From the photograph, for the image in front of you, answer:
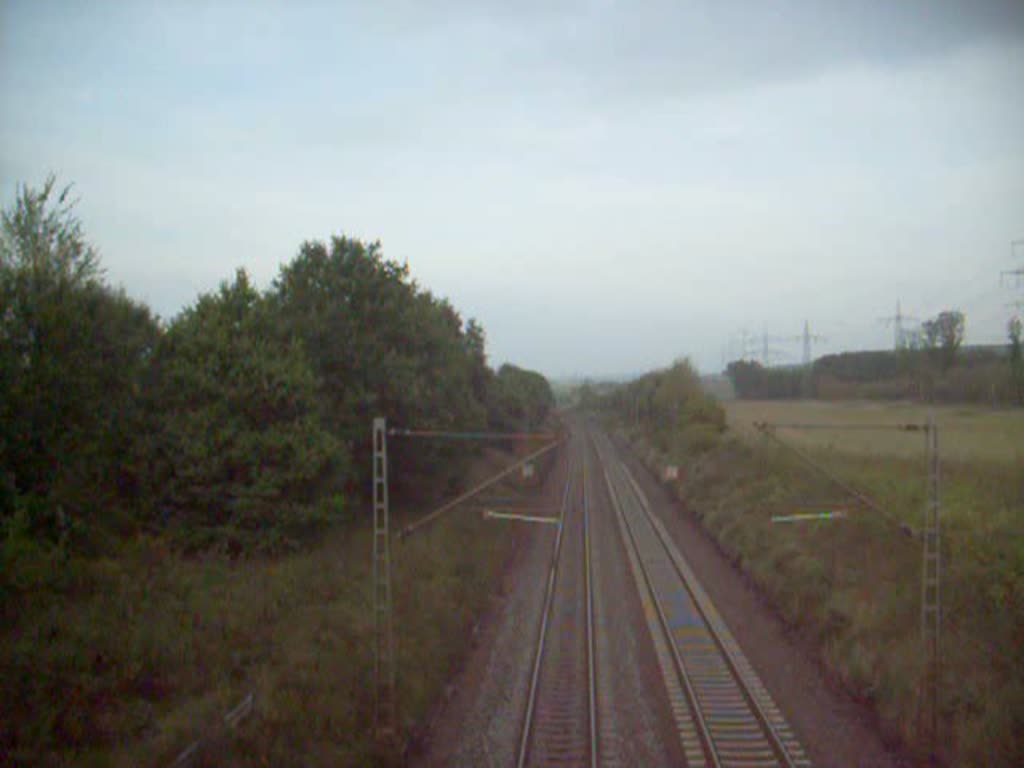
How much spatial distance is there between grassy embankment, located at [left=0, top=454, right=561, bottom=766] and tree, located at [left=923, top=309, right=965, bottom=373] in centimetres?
1445

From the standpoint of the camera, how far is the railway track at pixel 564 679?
8016 millimetres

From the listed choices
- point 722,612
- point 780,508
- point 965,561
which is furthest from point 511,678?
point 780,508

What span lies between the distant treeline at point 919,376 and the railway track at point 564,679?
969cm

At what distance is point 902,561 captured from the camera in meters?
11.9

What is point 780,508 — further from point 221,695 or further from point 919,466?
point 221,695

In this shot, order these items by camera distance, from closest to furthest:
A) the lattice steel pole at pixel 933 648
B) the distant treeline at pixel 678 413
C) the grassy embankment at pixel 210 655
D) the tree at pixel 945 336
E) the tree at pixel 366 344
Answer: the grassy embankment at pixel 210 655
the lattice steel pole at pixel 933 648
the tree at pixel 366 344
the tree at pixel 945 336
the distant treeline at pixel 678 413

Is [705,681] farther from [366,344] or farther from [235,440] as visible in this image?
[366,344]

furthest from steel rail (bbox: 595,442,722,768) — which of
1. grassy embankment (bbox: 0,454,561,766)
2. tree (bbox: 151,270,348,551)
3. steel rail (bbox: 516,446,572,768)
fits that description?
tree (bbox: 151,270,348,551)

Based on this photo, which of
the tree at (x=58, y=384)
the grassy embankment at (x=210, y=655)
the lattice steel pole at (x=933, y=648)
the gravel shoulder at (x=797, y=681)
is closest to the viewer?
the grassy embankment at (x=210, y=655)

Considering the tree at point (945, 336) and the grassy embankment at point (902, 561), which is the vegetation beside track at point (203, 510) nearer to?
the grassy embankment at point (902, 561)

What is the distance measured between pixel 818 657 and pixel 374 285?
38.6ft

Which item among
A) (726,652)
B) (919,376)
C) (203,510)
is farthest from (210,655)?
(919,376)

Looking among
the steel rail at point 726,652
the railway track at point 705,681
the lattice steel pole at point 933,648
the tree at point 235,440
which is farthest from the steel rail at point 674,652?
the tree at point 235,440

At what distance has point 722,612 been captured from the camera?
1336 cm
